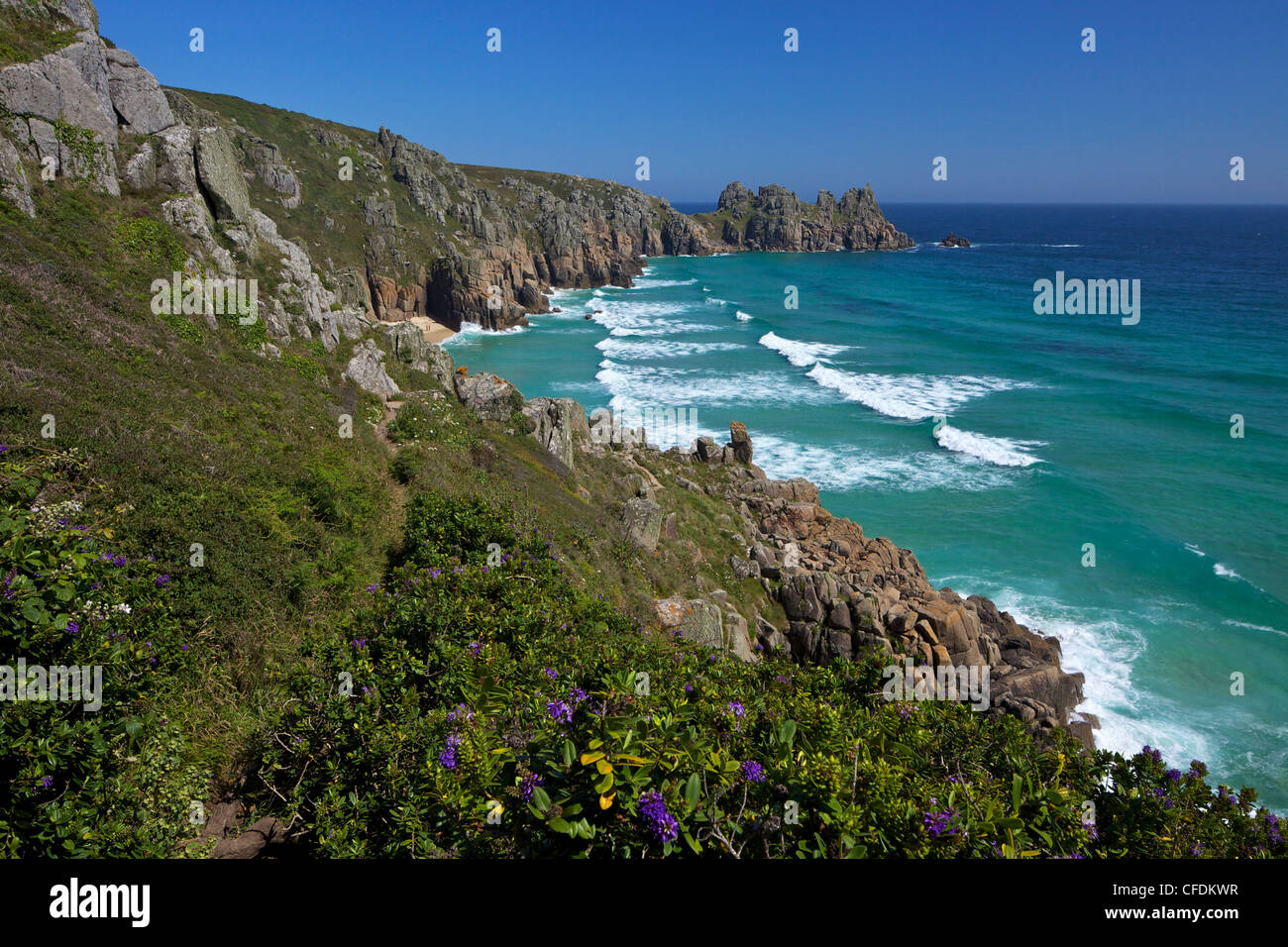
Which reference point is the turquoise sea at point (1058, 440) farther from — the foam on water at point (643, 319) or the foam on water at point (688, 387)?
the foam on water at point (643, 319)

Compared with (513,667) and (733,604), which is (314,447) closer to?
(513,667)

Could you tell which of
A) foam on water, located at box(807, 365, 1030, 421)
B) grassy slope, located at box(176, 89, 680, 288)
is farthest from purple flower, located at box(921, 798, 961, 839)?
grassy slope, located at box(176, 89, 680, 288)

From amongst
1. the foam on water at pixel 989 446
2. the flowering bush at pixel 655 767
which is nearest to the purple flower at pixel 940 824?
the flowering bush at pixel 655 767

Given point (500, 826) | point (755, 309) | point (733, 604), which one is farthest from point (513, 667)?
point (755, 309)

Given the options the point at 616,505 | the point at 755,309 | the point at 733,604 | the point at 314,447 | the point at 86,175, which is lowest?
the point at 733,604

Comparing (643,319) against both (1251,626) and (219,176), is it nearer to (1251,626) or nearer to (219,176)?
(219,176)

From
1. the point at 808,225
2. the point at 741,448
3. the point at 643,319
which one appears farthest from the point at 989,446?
the point at 808,225
